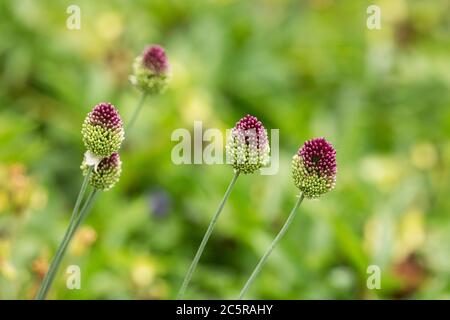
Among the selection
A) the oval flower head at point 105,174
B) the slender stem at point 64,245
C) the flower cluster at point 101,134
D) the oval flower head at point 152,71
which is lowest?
the slender stem at point 64,245

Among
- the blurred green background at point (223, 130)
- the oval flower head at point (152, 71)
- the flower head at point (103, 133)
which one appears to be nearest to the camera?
the flower head at point (103, 133)

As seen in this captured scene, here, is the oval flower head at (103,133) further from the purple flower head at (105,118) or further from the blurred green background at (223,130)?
the blurred green background at (223,130)

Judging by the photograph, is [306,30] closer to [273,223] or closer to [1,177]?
[273,223]

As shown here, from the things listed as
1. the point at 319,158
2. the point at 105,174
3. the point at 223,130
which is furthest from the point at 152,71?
the point at 223,130

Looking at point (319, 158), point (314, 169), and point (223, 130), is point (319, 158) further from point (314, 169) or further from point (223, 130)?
point (223, 130)

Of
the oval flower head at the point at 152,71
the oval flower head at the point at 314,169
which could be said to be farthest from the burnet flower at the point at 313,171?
the oval flower head at the point at 152,71

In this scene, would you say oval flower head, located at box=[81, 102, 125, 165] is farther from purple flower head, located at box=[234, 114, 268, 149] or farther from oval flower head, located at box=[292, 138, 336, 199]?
oval flower head, located at box=[292, 138, 336, 199]

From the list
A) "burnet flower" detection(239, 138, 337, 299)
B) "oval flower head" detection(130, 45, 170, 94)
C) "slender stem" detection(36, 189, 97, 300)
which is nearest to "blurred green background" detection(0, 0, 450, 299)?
"slender stem" detection(36, 189, 97, 300)
